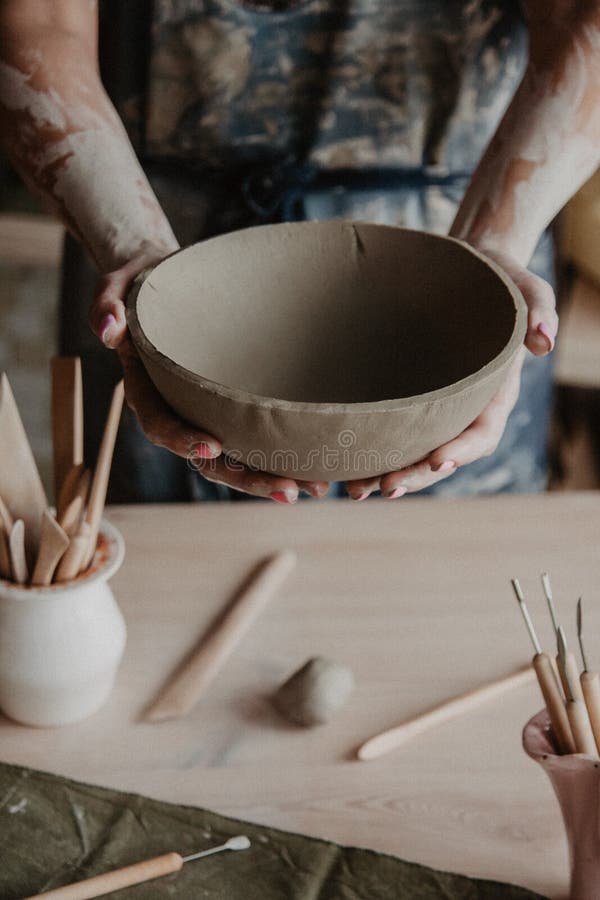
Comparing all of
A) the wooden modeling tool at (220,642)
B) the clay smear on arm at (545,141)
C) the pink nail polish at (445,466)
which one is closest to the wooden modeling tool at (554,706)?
the pink nail polish at (445,466)

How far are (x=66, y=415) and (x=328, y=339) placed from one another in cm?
24

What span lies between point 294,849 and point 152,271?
44cm

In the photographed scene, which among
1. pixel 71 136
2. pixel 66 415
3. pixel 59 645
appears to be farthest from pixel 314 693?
pixel 71 136

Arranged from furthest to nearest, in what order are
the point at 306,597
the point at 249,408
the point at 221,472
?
the point at 306,597, the point at 221,472, the point at 249,408

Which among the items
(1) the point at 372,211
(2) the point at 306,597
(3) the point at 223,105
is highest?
(3) the point at 223,105

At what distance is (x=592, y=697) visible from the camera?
24.5 inches

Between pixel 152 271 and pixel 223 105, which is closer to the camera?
pixel 152 271

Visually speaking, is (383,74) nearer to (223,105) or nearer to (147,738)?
(223,105)

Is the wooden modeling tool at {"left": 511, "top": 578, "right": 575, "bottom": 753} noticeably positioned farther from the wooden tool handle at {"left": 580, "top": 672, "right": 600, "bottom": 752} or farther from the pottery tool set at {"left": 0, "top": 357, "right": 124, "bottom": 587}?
the pottery tool set at {"left": 0, "top": 357, "right": 124, "bottom": 587}

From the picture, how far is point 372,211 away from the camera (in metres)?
1.19

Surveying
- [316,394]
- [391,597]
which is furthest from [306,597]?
[316,394]

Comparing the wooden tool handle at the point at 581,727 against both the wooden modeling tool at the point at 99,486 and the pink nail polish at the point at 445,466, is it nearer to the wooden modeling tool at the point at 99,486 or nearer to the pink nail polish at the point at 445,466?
the pink nail polish at the point at 445,466

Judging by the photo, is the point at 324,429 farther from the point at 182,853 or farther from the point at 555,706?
the point at 182,853

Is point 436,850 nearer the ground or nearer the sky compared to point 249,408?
nearer the ground
